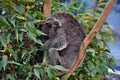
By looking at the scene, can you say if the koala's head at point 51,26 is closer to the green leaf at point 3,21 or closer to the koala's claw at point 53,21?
the koala's claw at point 53,21

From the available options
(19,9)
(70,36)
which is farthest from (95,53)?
(19,9)

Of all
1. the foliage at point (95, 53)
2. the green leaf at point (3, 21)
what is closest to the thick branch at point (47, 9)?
the foliage at point (95, 53)

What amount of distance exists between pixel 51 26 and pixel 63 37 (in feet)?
0.21

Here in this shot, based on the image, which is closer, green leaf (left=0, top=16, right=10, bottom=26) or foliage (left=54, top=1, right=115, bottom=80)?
green leaf (left=0, top=16, right=10, bottom=26)

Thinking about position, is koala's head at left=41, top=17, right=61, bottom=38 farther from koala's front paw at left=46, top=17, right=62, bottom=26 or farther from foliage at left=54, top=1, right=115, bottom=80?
foliage at left=54, top=1, right=115, bottom=80

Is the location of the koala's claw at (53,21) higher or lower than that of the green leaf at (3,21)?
lower

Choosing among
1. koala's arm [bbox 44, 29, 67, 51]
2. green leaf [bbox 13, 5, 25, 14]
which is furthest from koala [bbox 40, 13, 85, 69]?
green leaf [bbox 13, 5, 25, 14]

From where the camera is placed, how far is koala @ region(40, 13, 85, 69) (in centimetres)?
120

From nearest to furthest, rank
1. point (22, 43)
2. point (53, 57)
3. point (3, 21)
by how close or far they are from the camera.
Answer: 1. point (3, 21)
2. point (22, 43)
3. point (53, 57)

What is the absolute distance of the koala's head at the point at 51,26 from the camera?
47.1 inches

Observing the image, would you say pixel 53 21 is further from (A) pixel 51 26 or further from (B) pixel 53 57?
(B) pixel 53 57

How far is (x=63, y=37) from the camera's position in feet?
4.03

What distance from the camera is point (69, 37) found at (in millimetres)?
1269

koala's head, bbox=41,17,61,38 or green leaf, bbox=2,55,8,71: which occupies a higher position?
koala's head, bbox=41,17,61,38
